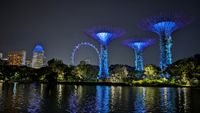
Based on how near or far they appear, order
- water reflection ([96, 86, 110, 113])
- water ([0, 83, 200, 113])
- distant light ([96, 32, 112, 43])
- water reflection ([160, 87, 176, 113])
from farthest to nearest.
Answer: distant light ([96, 32, 112, 43]), water reflection ([160, 87, 176, 113]), water reflection ([96, 86, 110, 113]), water ([0, 83, 200, 113])

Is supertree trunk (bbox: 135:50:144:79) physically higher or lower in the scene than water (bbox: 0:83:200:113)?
higher

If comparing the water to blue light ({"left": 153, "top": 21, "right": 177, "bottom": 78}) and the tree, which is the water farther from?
the tree

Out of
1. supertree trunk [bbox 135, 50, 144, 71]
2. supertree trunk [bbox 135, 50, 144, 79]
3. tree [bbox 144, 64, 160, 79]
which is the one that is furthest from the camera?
supertree trunk [bbox 135, 50, 144, 71]

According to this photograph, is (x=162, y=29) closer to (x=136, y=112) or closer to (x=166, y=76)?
(x=166, y=76)

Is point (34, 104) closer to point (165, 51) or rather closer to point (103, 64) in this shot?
point (165, 51)

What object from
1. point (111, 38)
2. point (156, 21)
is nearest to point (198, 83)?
point (156, 21)

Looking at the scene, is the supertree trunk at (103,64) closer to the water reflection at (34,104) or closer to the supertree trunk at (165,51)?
the supertree trunk at (165,51)

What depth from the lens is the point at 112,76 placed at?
133750mm

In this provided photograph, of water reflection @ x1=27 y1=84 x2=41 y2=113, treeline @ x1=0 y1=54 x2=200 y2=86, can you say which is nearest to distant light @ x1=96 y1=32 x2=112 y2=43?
treeline @ x1=0 y1=54 x2=200 y2=86

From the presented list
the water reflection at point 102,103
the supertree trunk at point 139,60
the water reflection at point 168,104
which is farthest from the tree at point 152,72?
the water reflection at point 168,104

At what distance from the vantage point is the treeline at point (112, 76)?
314ft

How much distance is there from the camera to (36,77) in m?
143

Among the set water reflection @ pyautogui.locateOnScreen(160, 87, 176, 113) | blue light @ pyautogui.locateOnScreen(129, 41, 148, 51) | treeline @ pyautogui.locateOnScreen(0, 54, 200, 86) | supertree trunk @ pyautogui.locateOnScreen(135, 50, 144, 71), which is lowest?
water reflection @ pyautogui.locateOnScreen(160, 87, 176, 113)

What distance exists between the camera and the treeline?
95625 millimetres
